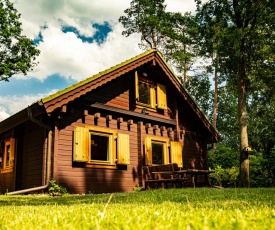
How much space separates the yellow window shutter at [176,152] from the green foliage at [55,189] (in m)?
5.46

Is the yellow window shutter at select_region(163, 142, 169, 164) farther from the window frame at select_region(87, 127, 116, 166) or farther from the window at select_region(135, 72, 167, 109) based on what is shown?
the window frame at select_region(87, 127, 116, 166)

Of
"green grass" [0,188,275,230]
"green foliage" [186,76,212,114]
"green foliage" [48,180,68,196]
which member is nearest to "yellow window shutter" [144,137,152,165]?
"green foliage" [48,180,68,196]

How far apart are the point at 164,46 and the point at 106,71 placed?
1650 centimetres

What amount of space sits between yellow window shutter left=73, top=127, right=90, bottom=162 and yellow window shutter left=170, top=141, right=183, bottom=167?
14.5 feet

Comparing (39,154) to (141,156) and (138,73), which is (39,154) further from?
(138,73)

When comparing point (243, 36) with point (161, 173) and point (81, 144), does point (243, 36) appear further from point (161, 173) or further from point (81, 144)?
point (81, 144)

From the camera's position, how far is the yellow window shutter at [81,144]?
10.5m

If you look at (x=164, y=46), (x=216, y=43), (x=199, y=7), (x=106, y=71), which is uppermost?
(x=164, y=46)

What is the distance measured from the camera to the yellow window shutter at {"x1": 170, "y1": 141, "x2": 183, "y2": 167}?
1380 centimetres

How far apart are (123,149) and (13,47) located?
16.3 meters

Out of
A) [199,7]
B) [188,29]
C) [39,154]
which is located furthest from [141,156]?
[188,29]

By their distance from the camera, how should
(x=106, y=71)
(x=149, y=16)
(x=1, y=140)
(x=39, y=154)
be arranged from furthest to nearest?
(x=149, y=16) → (x=1, y=140) → (x=106, y=71) → (x=39, y=154)

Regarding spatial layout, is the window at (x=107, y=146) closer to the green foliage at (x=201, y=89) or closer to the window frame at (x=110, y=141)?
the window frame at (x=110, y=141)

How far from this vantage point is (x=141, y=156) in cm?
1275
